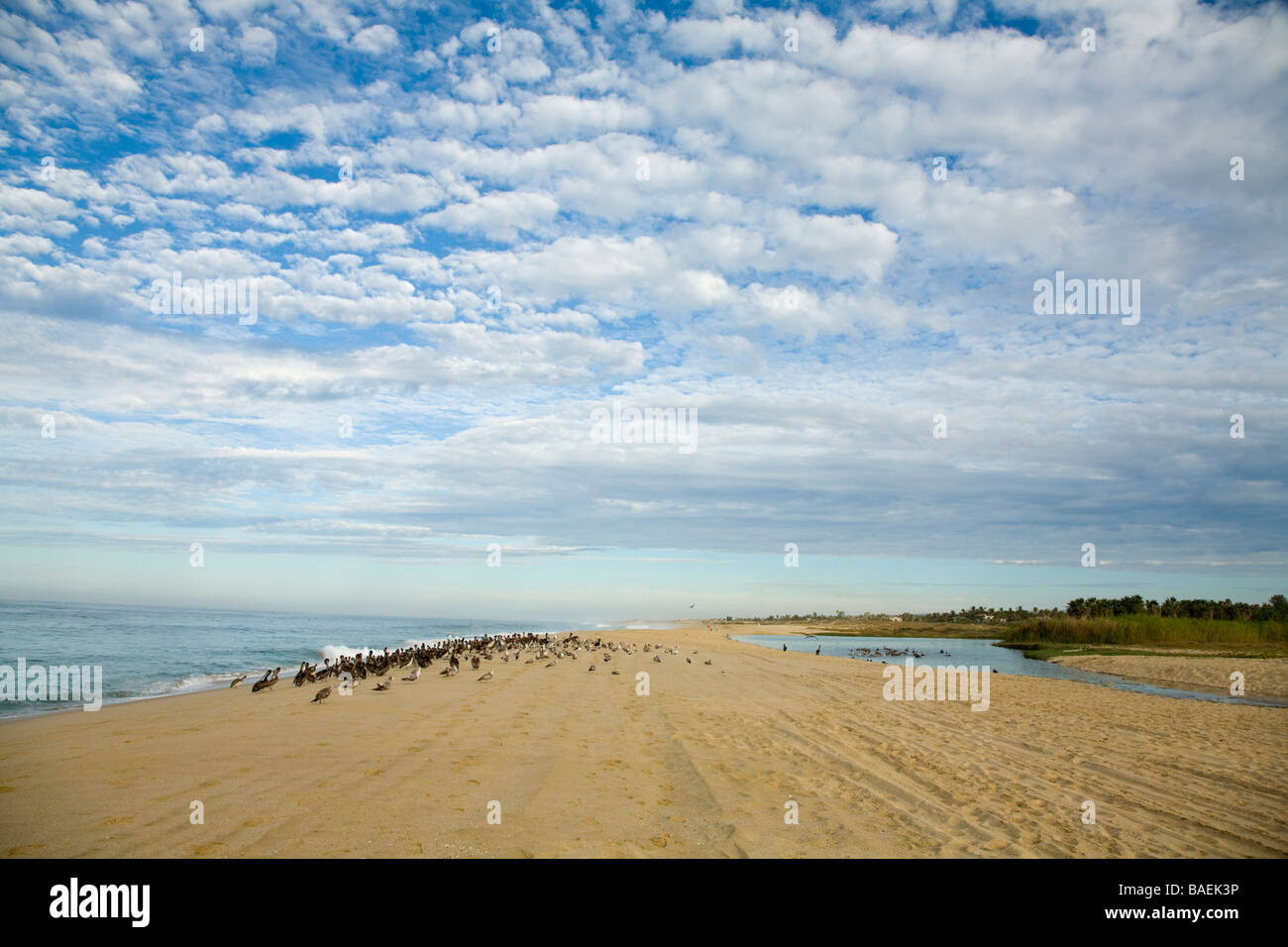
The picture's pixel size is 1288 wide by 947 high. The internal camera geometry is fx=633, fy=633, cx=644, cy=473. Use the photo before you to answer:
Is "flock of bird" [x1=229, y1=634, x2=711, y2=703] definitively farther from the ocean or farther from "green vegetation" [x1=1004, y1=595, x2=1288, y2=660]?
"green vegetation" [x1=1004, y1=595, x2=1288, y2=660]

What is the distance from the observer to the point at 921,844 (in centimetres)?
735

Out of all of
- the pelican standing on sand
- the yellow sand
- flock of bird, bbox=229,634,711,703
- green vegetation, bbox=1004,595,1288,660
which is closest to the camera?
the pelican standing on sand

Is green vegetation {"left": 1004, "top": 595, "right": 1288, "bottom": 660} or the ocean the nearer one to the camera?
the ocean

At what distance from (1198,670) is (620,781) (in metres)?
40.1

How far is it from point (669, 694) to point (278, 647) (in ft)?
111

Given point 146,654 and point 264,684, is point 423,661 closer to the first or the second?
point 264,684

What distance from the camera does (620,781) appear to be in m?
9.73

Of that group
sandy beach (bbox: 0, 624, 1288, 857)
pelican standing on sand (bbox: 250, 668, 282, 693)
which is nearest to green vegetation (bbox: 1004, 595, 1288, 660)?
sandy beach (bbox: 0, 624, 1288, 857)

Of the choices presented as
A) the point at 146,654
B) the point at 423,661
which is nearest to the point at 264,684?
the point at 423,661

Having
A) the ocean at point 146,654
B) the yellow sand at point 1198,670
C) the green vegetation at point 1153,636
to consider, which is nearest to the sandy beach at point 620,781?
the ocean at point 146,654

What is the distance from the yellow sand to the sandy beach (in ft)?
46.8

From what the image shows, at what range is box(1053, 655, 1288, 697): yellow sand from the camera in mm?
28984

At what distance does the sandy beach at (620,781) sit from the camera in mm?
7047
